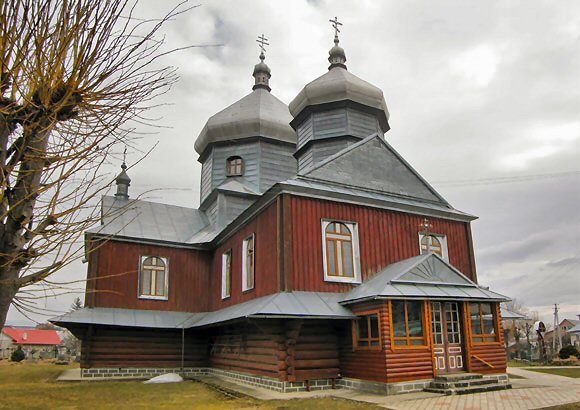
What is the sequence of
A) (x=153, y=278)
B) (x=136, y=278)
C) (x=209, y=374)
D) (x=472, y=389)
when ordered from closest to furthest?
(x=472, y=389) → (x=209, y=374) → (x=136, y=278) → (x=153, y=278)

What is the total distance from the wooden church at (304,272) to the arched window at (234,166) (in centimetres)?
5

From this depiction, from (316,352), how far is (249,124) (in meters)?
12.3

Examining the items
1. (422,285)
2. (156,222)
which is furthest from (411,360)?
(156,222)

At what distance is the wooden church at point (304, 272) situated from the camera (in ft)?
35.3

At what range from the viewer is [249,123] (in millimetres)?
21094

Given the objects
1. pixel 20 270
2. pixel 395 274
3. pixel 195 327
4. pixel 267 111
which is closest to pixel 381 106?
pixel 267 111

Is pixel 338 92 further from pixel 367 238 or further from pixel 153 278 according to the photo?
pixel 153 278

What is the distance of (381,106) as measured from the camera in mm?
18594

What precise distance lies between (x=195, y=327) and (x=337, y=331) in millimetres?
5590

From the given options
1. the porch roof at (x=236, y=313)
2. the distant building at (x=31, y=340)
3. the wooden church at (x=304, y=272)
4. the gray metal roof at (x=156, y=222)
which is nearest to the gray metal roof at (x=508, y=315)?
the wooden church at (x=304, y=272)

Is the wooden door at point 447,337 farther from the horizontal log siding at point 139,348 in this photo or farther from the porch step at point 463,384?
the horizontal log siding at point 139,348

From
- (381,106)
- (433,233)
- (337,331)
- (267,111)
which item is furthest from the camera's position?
(267,111)

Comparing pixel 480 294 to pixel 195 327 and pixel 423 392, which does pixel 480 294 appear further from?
pixel 195 327

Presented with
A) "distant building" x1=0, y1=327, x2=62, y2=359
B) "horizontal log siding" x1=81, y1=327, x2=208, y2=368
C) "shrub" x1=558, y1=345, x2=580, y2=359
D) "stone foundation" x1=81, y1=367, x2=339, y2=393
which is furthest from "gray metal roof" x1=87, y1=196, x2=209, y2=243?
"distant building" x1=0, y1=327, x2=62, y2=359
